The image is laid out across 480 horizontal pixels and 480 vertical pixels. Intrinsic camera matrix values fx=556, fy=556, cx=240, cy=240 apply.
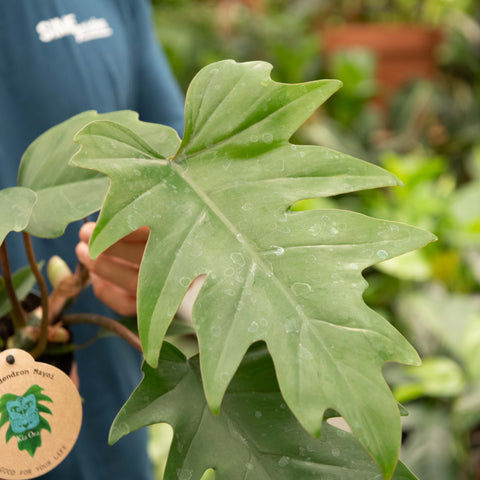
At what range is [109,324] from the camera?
21.6 inches

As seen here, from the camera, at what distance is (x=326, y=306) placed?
1.28 feet

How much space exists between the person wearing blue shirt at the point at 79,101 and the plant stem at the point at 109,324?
0.85 feet

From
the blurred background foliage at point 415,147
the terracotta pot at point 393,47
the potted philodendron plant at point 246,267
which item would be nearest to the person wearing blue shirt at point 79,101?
the potted philodendron plant at point 246,267

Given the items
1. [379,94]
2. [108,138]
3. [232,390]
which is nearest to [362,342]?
[232,390]

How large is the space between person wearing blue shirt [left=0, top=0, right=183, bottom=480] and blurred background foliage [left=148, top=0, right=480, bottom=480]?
849 mm

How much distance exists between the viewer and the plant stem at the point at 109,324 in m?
0.51

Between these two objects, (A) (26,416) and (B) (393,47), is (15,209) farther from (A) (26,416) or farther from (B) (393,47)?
(B) (393,47)

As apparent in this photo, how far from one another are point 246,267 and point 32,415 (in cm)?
21

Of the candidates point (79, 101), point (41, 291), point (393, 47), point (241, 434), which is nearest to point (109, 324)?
point (41, 291)

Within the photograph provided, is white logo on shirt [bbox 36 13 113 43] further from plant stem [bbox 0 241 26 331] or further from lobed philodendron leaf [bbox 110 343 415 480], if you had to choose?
lobed philodendron leaf [bbox 110 343 415 480]

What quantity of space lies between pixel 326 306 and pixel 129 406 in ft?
0.56

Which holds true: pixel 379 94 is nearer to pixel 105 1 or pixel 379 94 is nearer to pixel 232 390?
pixel 105 1

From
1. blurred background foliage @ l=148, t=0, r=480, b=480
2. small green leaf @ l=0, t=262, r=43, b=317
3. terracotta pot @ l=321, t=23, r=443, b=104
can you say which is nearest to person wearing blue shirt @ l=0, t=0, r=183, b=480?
small green leaf @ l=0, t=262, r=43, b=317

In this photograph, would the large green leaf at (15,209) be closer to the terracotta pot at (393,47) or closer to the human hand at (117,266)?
the human hand at (117,266)
